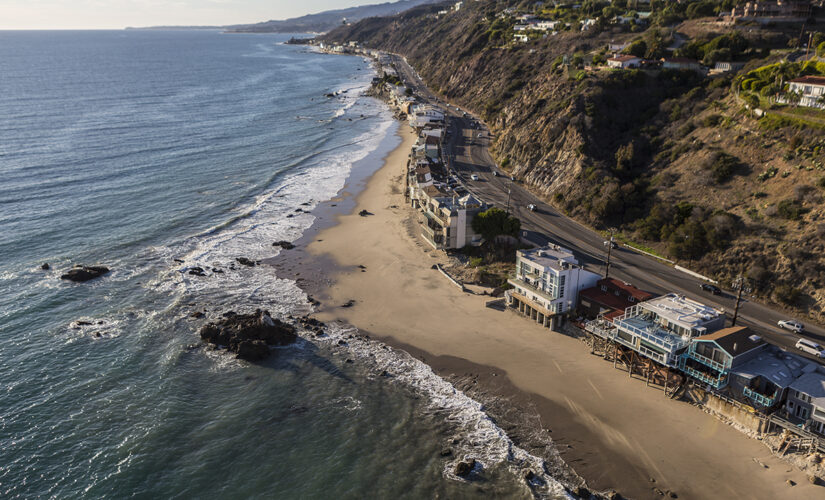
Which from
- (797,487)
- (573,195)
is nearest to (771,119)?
(573,195)

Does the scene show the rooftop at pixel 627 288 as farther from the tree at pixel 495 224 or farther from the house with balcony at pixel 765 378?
the tree at pixel 495 224

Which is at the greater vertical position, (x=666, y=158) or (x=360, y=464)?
(x=666, y=158)

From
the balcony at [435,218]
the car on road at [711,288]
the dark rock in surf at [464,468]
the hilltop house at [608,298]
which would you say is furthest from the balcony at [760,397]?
the balcony at [435,218]

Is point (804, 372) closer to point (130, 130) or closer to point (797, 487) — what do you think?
point (797, 487)

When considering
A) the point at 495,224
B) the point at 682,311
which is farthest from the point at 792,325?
the point at 495,224

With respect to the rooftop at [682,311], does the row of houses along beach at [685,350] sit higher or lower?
lower

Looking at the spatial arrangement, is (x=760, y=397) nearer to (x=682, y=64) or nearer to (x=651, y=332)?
(x=651, y=332)
